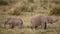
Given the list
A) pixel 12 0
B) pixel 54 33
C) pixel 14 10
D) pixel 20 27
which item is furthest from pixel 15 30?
pixel 12 0

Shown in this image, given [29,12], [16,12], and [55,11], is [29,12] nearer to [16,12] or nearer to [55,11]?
[16,12]

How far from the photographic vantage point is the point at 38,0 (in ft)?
39.1

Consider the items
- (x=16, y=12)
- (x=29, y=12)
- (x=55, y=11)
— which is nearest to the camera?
(x=55, y=11)

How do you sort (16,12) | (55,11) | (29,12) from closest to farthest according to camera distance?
(55,11) < (16,12) < (29,12)

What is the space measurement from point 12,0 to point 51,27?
6.46m

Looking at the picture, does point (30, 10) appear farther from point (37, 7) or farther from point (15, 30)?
point (15, 30)

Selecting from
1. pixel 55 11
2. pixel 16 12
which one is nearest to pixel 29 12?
pixel 16 12

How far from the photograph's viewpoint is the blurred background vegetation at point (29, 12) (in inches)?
284

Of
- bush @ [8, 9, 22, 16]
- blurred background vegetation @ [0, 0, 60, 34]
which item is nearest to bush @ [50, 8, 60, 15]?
blurred background vegetation @ [0, 0, 60, 34]

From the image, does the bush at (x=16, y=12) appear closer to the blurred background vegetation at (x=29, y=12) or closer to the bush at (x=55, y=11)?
the blurred background vegetation at (x=29, y=12)

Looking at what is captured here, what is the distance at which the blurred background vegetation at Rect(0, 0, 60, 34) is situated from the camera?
721 centimetres

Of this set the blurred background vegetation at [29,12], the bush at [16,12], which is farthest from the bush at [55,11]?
the bush at [16,12]

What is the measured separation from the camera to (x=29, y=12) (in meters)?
10.7

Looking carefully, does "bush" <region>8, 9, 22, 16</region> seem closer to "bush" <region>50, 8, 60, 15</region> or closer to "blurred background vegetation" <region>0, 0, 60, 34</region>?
"blurred background vegetation" <region>0, 0, 60, 34</region>
